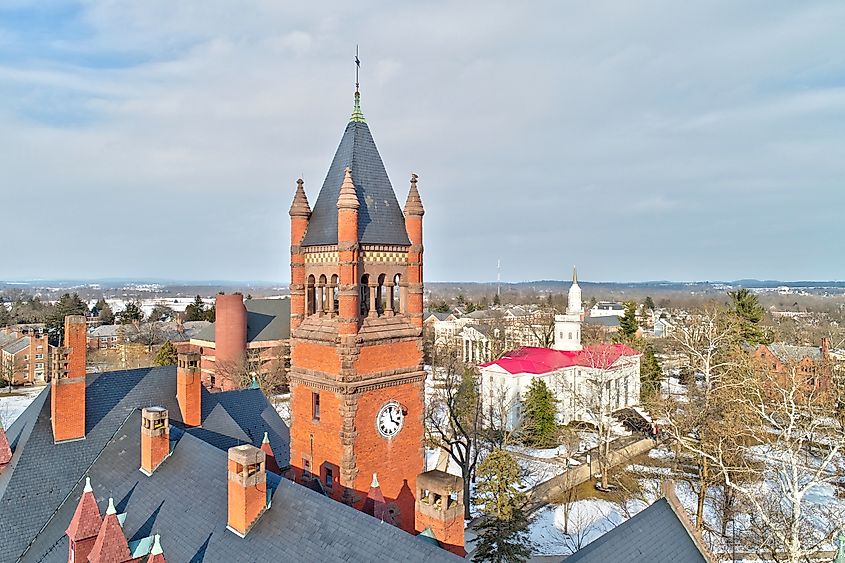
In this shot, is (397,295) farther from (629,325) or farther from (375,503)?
(629,325)

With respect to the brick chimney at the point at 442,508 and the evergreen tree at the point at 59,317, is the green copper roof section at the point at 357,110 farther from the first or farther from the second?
the evergreen tree at the point at 59,317

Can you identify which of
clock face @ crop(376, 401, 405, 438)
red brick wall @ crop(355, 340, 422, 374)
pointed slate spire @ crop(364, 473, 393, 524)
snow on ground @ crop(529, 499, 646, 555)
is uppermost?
red brick wall @ crop(355, 340, 422, 374)

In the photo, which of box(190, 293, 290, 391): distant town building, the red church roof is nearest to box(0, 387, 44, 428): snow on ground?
box(190, 293, 290, 391): distant town building

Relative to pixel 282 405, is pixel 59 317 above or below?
above

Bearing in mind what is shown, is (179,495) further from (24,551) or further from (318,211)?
(318,211)

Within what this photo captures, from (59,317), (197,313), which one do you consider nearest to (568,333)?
(197,313)

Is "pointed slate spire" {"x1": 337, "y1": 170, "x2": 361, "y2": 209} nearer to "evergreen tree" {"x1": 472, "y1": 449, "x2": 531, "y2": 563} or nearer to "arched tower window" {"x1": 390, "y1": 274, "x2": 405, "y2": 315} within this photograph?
"arched tower window" {"x1": 390, "y1": 274, "x2": 405, "y2": 315}
